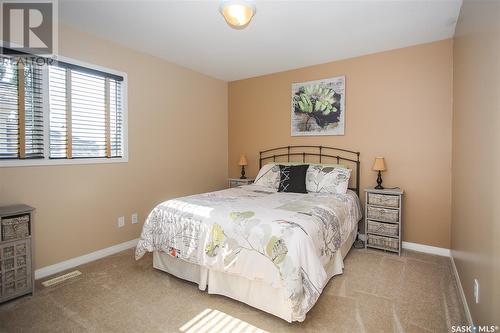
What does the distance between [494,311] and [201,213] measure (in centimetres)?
190

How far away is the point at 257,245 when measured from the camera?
6.00 ft

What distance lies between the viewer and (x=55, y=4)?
2.30 meters

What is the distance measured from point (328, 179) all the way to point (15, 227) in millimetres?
3149

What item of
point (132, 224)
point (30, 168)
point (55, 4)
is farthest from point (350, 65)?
point (30, 168)

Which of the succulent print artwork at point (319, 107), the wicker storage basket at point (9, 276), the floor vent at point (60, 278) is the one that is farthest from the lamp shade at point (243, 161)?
the wicker storage basket at point (9, 276)

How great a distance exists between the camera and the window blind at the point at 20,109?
2.26 meters

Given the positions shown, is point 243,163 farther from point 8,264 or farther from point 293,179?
point 8,264

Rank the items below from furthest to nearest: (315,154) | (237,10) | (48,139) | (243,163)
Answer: (243,163) < (315,154) < (48,139) < (237,10)

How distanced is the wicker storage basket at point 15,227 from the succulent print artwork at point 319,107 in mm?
3324

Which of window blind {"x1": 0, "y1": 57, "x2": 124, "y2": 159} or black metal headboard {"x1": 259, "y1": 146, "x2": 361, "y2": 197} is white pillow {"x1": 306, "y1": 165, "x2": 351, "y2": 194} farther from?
window blind {"x1": 0, "y1": 57, "x2": 124, "y2": 159}

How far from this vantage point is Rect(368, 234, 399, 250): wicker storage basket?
2.95 metres

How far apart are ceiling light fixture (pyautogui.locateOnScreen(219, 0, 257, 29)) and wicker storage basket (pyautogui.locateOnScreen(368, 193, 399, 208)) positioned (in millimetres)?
2379

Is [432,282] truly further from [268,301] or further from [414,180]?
[268,301]

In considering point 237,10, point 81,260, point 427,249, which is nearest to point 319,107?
point 237,10
